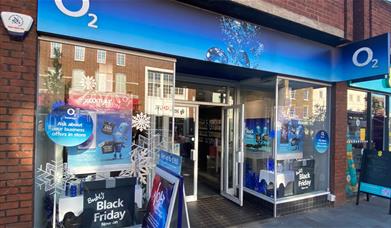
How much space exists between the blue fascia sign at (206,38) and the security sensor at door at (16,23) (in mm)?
149

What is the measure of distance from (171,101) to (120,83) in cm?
92

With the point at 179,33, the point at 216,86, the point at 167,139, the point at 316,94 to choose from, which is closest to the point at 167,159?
the point at 167,139

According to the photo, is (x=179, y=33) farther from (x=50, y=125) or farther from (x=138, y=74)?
(x=50, y=125)

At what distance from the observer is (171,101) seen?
15.2 ft

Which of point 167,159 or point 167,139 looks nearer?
point 167,159

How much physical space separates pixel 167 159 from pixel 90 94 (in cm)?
149

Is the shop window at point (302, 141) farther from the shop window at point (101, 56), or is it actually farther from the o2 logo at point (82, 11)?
the o2 logo at point (82, 11)

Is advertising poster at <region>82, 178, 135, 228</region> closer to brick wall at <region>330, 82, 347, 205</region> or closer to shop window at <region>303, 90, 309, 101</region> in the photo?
shop window at <region>303, 90, 309, 101</region>

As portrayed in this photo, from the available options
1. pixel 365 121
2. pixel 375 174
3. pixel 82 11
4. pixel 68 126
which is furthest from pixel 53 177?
pixel 365 121

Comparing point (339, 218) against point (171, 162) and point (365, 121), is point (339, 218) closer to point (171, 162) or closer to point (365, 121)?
point (365, 121)

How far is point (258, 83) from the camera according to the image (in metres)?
6.31

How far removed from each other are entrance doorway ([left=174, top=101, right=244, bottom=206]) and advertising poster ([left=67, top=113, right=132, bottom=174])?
5.95ft

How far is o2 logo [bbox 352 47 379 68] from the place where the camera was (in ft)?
18.1

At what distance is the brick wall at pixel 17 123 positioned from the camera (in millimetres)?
3193
